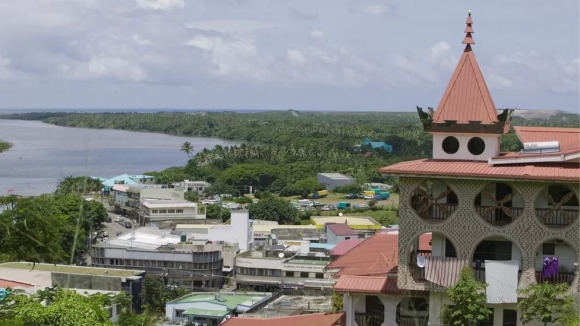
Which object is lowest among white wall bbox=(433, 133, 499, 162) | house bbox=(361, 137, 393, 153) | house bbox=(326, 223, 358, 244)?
house bbox=(326, 223, 358, 244)

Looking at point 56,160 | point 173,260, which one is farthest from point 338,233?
point 56,160

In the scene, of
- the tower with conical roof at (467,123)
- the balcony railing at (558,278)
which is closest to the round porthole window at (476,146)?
the tower with conical roof at (467,123)

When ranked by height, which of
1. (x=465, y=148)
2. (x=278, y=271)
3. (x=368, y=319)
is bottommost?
(x=278, y=271)

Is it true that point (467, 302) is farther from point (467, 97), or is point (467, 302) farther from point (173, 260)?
point (173, 260)

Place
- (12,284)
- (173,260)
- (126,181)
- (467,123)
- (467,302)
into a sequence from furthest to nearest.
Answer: (126,181)
(173,260)
(12,284)
(467,123)
(467,302)

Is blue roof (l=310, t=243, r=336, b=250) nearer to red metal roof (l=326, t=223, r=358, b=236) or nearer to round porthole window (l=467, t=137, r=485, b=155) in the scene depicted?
→ red metal roof (l=326, t=223, r=358, b=236)

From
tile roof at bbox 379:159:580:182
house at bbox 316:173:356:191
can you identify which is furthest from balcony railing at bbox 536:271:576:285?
house at bbox 316:173:356:191

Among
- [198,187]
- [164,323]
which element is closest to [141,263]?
[164,323]
